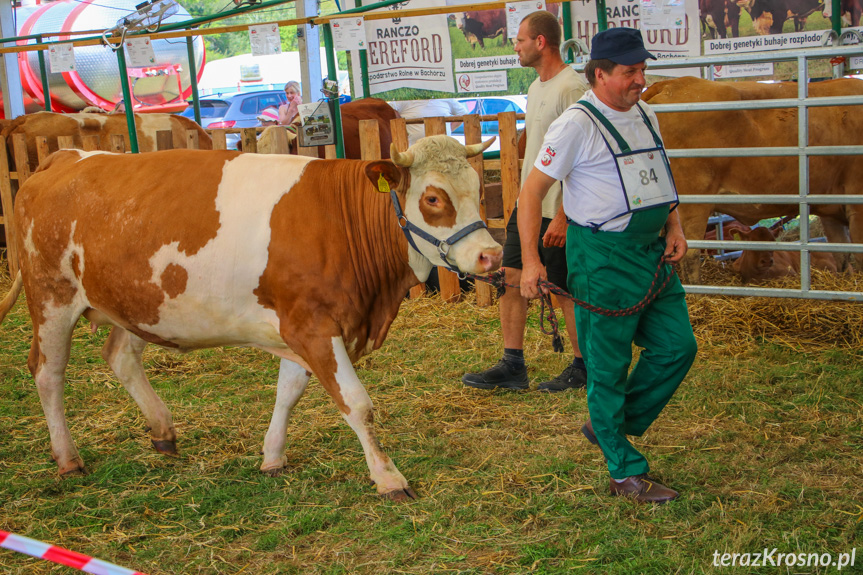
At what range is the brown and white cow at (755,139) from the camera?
5.91 meters

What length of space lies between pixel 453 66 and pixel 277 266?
4.90 m

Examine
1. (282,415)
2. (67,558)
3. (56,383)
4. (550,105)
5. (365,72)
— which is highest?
(365,72)

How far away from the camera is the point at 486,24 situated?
8.12 m

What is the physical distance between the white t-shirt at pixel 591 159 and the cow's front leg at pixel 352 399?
3.67 feet

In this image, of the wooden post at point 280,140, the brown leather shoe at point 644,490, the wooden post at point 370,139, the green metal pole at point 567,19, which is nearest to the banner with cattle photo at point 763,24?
the green metal pole at point 567,19

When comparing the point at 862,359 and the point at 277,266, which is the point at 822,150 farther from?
the point at 277,266

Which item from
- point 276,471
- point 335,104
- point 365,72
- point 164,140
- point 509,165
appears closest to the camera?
point 276,471

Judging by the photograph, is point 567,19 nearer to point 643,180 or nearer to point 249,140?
point 249,140

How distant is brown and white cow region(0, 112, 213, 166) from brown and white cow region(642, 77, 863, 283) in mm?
5235

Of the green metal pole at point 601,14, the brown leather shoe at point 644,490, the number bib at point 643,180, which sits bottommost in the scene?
the brown leather shoe at point 644,490

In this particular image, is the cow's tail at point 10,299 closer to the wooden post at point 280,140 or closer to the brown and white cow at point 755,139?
the wooden post at point 280,140

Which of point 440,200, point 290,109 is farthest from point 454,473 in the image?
point 290,109

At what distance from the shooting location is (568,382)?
15.9 feet

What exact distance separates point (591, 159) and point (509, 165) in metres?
3.37
